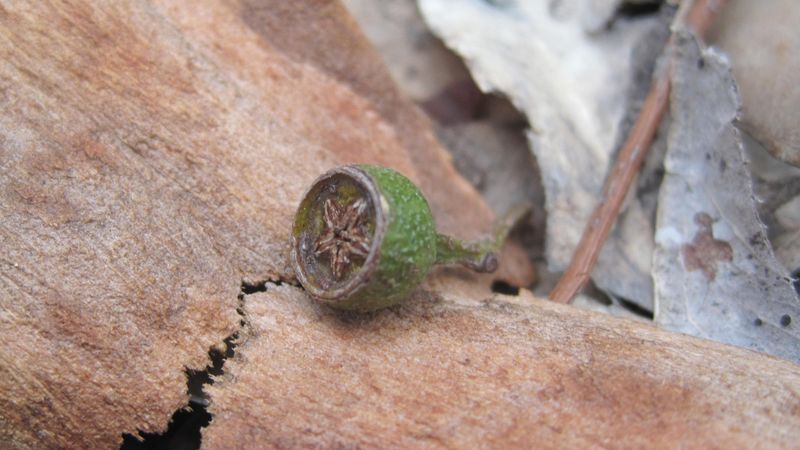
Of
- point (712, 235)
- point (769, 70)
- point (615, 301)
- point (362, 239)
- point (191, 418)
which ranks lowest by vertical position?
point (191, 418)

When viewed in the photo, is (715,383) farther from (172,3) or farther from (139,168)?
(172,3)

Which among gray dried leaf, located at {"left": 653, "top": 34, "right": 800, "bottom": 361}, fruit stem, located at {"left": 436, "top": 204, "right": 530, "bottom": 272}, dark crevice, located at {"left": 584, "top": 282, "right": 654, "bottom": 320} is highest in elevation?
gray dried leaf, located at {"left": 653, "top": 34, "right": 800, "bottom": 361}

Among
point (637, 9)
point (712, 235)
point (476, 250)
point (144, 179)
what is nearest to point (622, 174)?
point (712, 235)

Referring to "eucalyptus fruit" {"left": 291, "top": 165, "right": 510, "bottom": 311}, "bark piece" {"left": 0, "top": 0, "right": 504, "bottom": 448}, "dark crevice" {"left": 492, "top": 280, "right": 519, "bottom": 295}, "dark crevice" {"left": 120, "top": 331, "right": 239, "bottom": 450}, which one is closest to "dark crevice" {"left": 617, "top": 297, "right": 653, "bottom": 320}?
"dark crevice" {"left": 492, "top": 280, "right": 519, "bottom": 295}

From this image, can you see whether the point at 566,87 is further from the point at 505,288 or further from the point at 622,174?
the point at 505,288

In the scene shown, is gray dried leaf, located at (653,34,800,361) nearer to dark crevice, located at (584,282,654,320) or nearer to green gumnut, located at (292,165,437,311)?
dark crevice, located at (584,282,654,320)

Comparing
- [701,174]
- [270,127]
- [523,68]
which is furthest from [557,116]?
[270,127]
